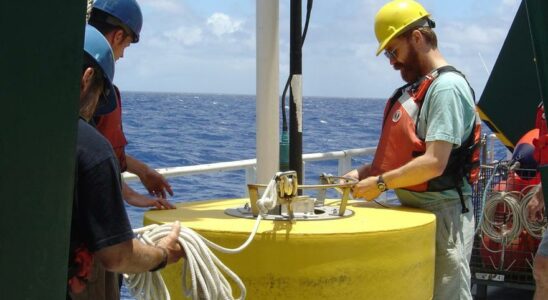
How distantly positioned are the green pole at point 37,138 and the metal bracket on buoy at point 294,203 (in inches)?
73.1

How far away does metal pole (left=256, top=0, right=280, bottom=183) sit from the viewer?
145 inches

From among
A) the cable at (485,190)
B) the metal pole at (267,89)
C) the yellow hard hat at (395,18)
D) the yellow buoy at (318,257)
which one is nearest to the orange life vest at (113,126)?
the yellow buoy at (318,257)

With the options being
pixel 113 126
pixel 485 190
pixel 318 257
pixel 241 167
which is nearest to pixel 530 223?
pixel 485 190

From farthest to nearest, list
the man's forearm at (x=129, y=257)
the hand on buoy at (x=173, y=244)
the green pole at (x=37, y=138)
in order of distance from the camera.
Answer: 1. the hand on buoy at (x=173, y=244)
2. the man's forearm at (x=129, y=257)
3. the green pole at (x=37, y=138)

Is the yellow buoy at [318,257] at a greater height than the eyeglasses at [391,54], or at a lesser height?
lesser

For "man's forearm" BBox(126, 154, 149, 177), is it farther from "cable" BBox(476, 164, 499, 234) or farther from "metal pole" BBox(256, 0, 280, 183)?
"cable" BBox(476, 164, 499, 234)

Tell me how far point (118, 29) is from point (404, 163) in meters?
1.36

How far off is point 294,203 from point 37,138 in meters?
2.17

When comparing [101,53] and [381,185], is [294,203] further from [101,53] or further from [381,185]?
[101,53]

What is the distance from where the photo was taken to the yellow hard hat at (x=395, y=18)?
369cm

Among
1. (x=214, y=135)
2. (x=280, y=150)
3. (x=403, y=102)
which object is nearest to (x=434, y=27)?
(x=403, y=102)

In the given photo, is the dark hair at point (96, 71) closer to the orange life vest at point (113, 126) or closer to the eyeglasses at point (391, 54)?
the orange life vest at point (113, 126)

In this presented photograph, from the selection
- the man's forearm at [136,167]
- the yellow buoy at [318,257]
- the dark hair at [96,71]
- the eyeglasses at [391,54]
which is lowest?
the yellow buoy at [318,257]

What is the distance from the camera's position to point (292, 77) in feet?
11.5
